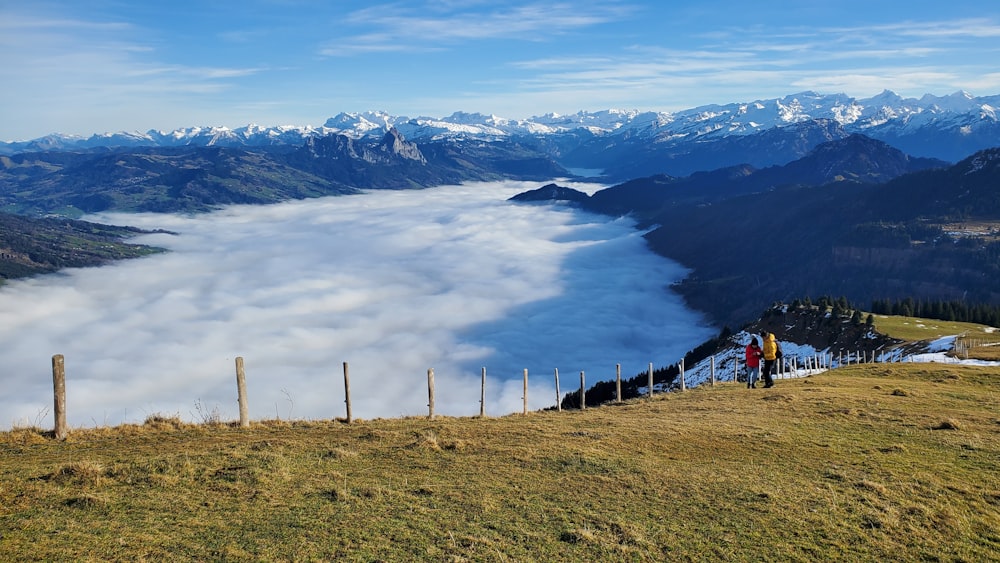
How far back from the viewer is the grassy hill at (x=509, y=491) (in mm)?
15727

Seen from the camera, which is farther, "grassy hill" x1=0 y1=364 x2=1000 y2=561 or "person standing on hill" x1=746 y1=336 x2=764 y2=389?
"person standing on hill" x1=746 y1=336 x2=764 y2=389

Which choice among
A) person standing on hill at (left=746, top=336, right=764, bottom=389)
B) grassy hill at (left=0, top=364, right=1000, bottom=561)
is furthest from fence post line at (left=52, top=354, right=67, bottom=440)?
person standing on hill at (left=746, top=336, right=764, bottom=389)

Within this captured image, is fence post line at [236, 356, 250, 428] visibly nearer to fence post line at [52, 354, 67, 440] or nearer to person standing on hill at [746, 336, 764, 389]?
fence post line at [52, 354, 67, 440]

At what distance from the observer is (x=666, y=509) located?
60.8ft

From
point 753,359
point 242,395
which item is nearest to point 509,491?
point 242,395

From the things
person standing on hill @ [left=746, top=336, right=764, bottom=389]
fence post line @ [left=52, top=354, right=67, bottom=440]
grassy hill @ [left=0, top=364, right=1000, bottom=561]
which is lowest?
person standing on hill @ [left=746, top=336, right=764, bottom=389]

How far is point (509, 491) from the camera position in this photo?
1978 cm

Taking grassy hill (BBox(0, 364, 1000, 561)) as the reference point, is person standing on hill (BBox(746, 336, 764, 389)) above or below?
below

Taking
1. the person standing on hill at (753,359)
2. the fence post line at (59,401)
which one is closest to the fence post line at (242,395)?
the fence post line at (59,401)

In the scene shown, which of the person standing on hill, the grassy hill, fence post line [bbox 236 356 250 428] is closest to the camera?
the grassy hill

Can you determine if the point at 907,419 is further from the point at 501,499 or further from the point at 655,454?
the point at 501,499

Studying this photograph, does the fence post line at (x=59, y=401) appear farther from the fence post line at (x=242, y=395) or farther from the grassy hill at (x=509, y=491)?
the fence post line at (x=242, y=395)

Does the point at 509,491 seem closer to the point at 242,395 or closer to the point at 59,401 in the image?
the point at 242,395

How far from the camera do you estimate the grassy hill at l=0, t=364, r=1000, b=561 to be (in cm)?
1573
